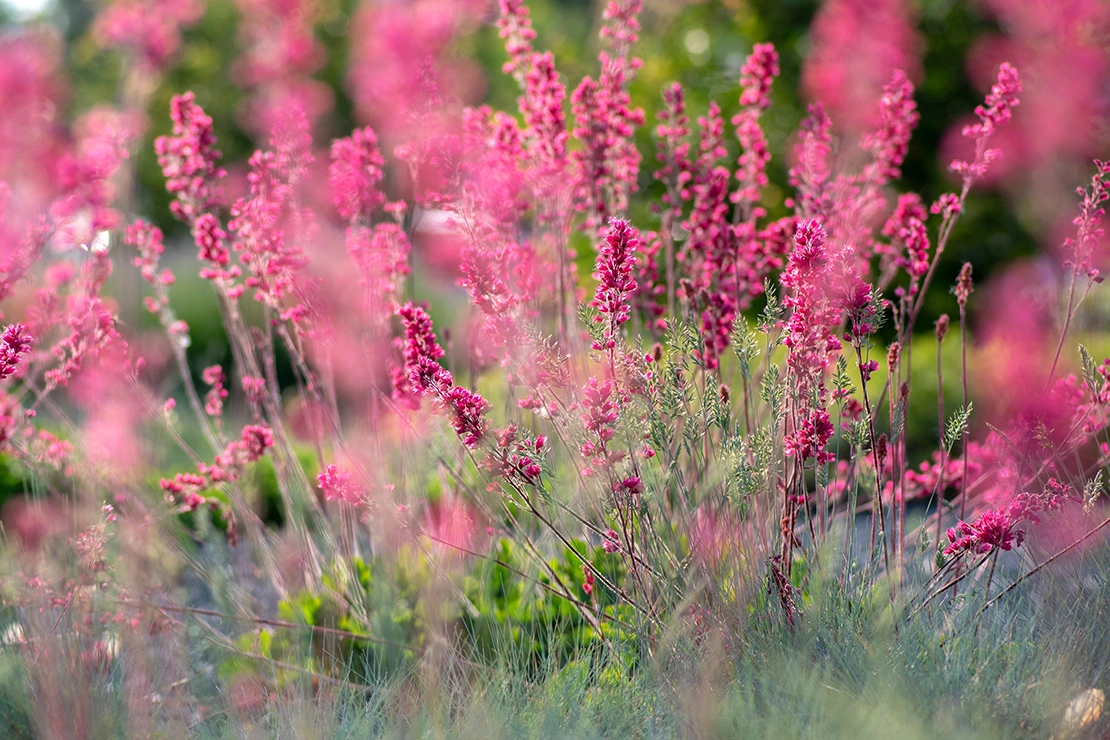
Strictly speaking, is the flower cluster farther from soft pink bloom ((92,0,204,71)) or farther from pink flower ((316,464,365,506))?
soft pink bloom ((92,0,204,71))

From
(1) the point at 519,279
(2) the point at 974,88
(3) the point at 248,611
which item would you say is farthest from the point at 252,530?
(2) the point at 974,88

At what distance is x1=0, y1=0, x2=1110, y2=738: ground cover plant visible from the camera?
2.32 meters

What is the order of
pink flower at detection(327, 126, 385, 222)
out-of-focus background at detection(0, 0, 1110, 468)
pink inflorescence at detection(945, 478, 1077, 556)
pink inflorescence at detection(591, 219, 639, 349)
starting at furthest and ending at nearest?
1. pink flower at detection(327, 126, 385, 222)
2. out-of-focus background at detection(0, 0, 1110, 468)
3. pink inflorescence at detection(945, 478, 1077, 556)
4. pink inflorescence at detection(591, 219, 639, 349)

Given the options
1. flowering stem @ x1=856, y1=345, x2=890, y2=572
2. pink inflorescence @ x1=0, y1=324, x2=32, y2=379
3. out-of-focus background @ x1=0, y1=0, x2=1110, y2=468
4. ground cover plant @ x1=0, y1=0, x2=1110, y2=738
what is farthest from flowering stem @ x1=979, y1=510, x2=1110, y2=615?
pink inflorescence @ x1=0, y1=324, x2=32, y2=379

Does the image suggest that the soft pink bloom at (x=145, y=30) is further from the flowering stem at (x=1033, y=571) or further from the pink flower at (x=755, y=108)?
the flowering stem at (x=1033, y=571)

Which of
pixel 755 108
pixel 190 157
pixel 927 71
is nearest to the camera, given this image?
pixel 190 157

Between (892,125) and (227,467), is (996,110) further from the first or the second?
(227,467)

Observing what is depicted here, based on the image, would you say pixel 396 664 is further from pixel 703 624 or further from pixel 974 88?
pixel 974 88

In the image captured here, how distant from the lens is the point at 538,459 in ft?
7.41

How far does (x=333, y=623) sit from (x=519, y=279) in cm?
124

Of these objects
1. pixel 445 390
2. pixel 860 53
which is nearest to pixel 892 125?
pixel 860 53

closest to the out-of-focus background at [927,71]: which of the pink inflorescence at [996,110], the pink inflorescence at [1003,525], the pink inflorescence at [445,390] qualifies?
the pink inflorescence at [996,110]

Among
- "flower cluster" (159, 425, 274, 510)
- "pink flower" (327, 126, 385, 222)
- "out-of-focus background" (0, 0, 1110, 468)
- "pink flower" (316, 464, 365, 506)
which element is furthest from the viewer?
"pink flower" (327, 126, 385, 222)

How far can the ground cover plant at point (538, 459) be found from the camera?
2.32m
